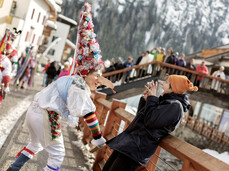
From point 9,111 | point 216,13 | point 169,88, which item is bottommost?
point 9,111

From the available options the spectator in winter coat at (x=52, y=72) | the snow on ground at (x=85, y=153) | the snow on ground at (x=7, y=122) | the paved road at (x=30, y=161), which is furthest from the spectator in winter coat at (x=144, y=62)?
the paved road at (x=30, y=161)

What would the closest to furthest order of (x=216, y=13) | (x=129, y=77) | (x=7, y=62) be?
(x=7, y=62), (x=129, y=77), (x=216, y=13)

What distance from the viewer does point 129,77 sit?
13188 mm

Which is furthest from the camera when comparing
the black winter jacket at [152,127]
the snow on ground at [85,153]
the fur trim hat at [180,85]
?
the snow on ground at [85,153]

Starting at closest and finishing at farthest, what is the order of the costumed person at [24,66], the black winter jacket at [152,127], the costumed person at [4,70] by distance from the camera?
the black winter jacket at [152,127]
the costumed person at [4,70]
the costumed person at [24,66]

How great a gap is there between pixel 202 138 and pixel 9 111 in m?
15.5

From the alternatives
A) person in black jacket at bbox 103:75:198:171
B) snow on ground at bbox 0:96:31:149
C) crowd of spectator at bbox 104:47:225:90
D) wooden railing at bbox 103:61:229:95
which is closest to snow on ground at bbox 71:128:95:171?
snow on ground at bbox 0:96:31:149

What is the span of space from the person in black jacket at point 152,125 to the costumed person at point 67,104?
37cm

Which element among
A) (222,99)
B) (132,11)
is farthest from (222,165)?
(132,11)

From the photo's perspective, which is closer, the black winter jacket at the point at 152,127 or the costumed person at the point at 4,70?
the black winter jacket at the point at 152,127

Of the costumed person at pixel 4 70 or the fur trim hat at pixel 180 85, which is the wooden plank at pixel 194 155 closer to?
the fur trim hat at pixel 180 85

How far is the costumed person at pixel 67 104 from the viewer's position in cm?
286

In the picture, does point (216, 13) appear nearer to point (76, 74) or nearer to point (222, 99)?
point (222, 99)

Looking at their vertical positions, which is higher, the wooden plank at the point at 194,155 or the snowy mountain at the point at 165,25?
the snowy mountain at the point at 165,25
